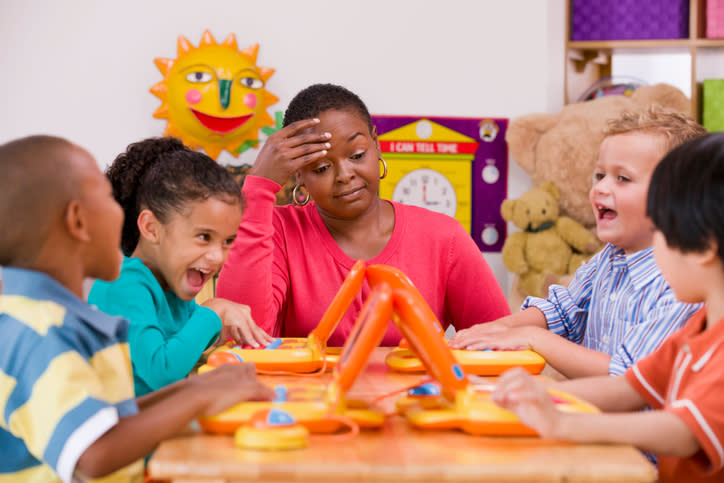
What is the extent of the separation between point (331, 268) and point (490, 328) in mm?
392

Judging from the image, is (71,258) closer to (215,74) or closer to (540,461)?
(540,461)

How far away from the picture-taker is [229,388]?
2.39 ft

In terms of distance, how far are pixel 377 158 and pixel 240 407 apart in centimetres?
75

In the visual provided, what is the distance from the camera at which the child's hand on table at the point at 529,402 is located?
2.14 ft

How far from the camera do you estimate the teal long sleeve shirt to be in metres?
0.97

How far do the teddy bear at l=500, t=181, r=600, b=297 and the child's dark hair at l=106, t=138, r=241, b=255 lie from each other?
1.64 meters

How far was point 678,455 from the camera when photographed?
0.70 meters

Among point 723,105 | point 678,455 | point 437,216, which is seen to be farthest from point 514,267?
point 678,455

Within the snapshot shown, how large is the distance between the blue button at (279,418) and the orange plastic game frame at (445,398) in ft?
0.44

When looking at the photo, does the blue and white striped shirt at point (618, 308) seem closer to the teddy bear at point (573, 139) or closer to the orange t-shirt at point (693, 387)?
the orange t-shirt at point (693, 387)

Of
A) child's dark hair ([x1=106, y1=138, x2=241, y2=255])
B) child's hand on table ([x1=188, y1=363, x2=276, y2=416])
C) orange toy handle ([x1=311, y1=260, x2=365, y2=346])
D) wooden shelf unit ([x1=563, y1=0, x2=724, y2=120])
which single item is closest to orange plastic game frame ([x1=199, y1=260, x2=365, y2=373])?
orange toy handle ([x1=311, y1=260, x2=365, y2=346])

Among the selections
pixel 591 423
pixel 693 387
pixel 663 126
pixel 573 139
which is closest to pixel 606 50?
pixel 573 139

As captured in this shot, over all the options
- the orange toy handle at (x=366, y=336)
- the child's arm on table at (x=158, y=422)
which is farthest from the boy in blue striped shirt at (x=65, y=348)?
the orange toy handle at (x=366, y=336)

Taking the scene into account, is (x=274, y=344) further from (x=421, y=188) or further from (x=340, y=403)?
(x=421, y=188)
